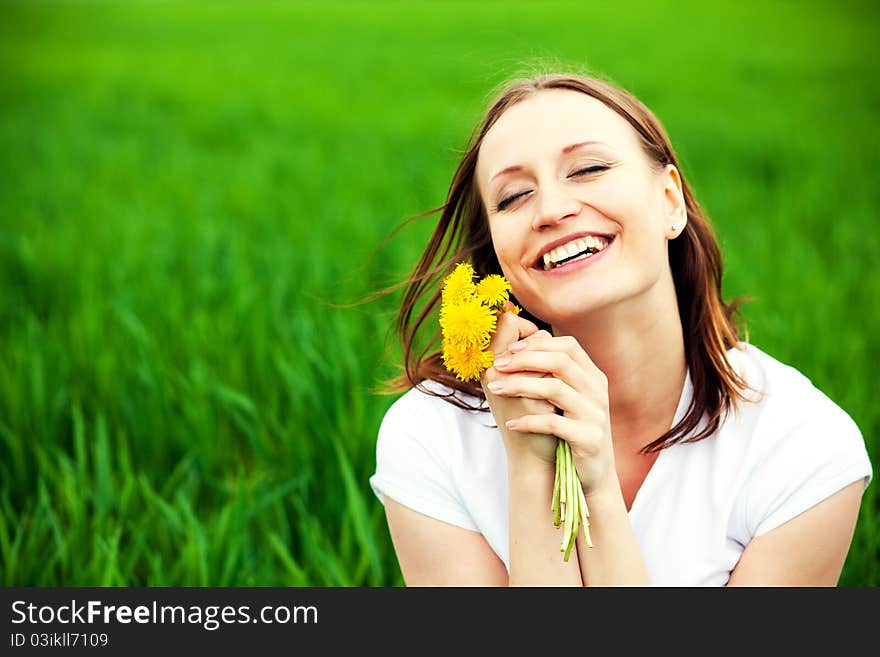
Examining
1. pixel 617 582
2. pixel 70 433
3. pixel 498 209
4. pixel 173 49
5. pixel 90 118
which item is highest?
pixel 173 49

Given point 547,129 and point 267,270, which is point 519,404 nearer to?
point 547,129

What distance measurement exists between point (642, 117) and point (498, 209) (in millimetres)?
312

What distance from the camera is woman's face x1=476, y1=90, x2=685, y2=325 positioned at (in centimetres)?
126

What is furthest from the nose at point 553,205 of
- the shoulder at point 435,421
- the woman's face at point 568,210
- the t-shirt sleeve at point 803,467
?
the t-shirt sleeve at point 803,467

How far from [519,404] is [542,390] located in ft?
0.24

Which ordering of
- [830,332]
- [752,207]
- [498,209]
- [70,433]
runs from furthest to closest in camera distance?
[752,207] < [830,332] < [70,433] < [498,209]

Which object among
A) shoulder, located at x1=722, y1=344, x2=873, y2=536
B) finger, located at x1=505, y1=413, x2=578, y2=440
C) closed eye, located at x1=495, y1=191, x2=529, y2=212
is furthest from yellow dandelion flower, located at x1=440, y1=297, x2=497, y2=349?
shoulder, located at x1=722, y1=344, x2=873, y2=536

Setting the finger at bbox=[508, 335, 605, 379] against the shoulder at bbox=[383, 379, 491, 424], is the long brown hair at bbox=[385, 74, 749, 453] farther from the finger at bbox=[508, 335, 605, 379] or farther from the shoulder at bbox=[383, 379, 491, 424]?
the finger at bbox=[508, 335, 605, 379]

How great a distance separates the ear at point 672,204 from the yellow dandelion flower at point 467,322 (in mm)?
453

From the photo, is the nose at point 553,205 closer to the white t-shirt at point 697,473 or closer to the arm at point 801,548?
the white t-shirt at point 697,473

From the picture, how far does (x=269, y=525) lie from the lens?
2.26 m

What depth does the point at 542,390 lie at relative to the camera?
1122mm

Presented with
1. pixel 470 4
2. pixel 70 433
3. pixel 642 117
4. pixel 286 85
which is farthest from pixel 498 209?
pixel 470 4

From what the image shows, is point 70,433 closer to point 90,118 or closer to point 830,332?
point 830,332
